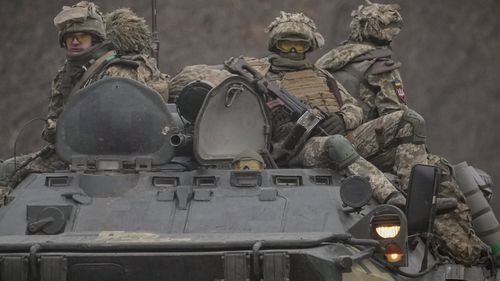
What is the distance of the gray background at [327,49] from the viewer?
1007 inches

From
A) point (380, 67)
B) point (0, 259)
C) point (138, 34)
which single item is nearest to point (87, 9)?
point (138, 34)

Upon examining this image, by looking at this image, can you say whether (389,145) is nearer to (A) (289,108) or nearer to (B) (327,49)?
(A) (289,108)

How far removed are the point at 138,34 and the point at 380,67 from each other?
2214mm

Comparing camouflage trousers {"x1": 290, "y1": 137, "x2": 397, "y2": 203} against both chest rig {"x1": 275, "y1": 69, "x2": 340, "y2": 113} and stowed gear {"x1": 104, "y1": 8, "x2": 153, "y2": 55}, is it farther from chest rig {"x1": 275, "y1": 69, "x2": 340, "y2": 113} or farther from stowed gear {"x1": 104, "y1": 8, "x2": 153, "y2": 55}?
stowed gear {"x1": 104, "y1": 8, "x2": 153, "y2": 55}

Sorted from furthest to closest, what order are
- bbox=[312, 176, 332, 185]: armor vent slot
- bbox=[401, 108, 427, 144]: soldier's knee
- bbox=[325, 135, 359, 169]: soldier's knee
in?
bbox=[401, 108, 427, 144]: soldier's knee < bbox=[325, 135, 359, 169]: soldier's knee < bbox=[312, 176, 332, 185]: armor vent slot

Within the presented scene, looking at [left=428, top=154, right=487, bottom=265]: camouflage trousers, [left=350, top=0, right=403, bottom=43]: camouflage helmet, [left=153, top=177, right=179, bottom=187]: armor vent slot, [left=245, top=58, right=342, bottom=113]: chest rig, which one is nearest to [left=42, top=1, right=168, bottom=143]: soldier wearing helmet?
[left=245, top=58, right=342, bottom=113]: chest rig

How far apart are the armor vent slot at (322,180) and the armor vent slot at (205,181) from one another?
0.74 metres

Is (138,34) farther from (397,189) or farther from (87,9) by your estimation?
(397,189)

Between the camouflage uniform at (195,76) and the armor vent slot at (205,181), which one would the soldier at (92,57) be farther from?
the armor vent slot at (205,181)

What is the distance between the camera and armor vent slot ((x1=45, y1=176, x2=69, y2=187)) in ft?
53.2

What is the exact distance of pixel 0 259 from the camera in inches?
580

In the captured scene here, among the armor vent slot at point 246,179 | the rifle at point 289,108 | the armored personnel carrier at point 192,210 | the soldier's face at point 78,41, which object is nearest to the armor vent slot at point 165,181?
the armored personnel carrier at point 192,210

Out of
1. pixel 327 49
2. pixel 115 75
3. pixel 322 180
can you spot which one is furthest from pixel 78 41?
pixel 327 49

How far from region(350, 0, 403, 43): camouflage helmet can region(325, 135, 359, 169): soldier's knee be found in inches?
127
